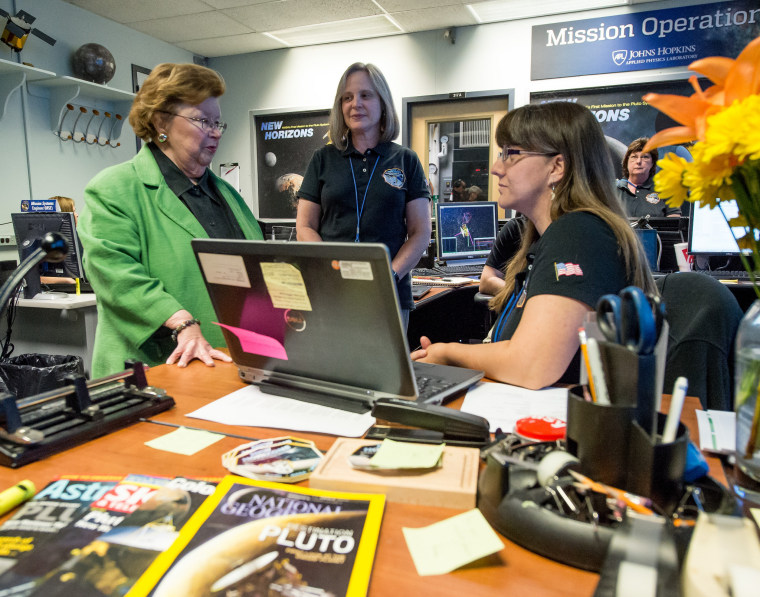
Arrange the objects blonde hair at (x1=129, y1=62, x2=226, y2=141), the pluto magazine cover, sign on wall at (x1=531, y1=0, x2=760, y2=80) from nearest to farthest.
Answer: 1. the pluto magazine cover
2. blonde hair at (x1=129, y1=62, x2=226, y2=141)
3. sign on wall at (x1=531, y1=0, x2=760, y2=80)

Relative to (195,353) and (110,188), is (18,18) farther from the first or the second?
(195,353)

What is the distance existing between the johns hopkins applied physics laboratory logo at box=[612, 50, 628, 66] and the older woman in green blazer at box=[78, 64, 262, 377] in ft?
13.3

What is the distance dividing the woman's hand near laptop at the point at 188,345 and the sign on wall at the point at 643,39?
445cm

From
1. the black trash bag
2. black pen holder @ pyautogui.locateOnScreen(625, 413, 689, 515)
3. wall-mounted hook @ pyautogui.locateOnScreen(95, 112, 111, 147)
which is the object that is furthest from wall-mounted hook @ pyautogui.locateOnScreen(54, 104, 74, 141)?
black pen holder @ pyautogui.locateOnScreen(625, 413, 689, 515)

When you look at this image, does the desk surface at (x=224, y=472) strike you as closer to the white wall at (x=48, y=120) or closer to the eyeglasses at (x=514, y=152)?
the eyeglasses at (x=514, y=152)

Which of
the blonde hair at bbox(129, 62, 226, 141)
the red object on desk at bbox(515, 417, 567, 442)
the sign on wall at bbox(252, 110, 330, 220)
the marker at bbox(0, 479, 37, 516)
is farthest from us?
the sign on wall at bbox(252, 110, 330, 220)

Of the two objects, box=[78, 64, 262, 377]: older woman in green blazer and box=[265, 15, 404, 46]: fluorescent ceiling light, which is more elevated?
box=[265, 15, 404, 46]: fluorescent ceiling light

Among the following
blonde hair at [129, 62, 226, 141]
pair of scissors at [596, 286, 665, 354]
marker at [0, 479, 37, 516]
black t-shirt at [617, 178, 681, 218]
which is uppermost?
blonde hair at [129, 62, 226, 141]

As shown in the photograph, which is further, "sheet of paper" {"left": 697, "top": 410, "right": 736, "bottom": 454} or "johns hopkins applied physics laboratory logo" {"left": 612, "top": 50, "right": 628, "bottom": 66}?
"johns hopkins applied physics laboratory logo" {"left": 612, "top": 50, "right": 628, "bottom": 66}

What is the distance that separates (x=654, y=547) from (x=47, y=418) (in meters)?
0.84

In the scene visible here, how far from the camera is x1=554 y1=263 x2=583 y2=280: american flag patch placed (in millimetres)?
1069

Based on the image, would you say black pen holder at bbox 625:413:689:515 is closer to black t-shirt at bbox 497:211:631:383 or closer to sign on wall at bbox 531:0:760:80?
black t-shirt at bbox 497:211:631:383

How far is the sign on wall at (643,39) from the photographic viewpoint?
4.30 m

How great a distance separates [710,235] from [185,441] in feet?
10.1
